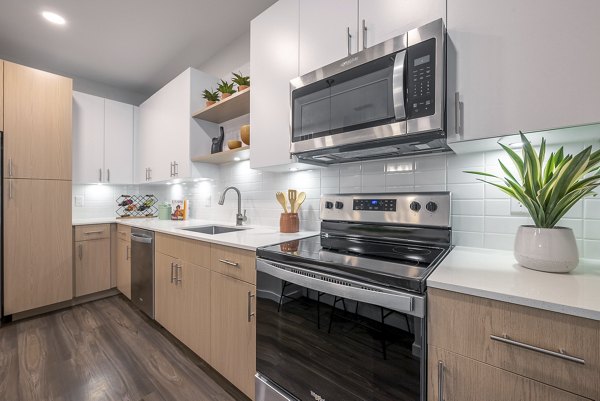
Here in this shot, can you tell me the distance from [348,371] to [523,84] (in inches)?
46.3

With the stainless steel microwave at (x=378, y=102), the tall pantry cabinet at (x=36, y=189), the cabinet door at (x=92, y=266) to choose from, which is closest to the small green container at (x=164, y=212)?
the cabinet door at (x=92, y=266)

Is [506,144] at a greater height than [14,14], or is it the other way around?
[14,14]

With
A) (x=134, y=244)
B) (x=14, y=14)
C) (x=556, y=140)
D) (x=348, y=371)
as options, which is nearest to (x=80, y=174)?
(x=134, y=244)

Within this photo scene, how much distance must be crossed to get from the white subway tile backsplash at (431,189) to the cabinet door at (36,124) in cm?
160

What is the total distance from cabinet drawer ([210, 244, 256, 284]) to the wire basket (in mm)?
2370

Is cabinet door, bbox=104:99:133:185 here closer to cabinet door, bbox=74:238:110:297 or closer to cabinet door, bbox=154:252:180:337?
cabinet door, bbox=74:238:110:297

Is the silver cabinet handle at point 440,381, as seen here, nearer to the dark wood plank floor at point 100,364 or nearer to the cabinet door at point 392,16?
the dark wood plank floor at point 100,364

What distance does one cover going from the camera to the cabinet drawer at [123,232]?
8.50 feet

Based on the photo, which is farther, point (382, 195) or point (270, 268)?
point (382, 195)

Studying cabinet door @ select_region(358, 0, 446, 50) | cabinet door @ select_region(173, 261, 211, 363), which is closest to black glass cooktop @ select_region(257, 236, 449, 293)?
cabinet door @ select_region(173, 261, 211, 363)

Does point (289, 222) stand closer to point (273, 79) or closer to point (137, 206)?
point (273, 79)

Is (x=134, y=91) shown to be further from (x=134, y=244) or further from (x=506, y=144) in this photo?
(x=506, y=144)

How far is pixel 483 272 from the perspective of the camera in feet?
2.80

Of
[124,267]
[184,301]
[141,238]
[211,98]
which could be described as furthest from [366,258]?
[124,267]
